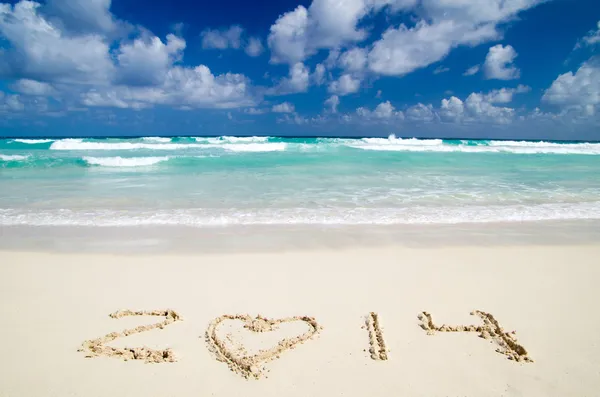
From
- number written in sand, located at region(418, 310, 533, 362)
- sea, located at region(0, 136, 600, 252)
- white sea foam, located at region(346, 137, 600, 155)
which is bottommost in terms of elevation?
white sea foam, located at region(346, 137, 600, 155)

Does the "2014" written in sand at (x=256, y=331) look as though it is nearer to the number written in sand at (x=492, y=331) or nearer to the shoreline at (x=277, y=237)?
the number written in sand at (x=492, y=331)

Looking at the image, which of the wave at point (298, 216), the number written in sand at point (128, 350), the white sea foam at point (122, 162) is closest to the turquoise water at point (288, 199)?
the wave at point (298, 216)

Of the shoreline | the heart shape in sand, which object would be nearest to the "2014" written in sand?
the heart shape in sand

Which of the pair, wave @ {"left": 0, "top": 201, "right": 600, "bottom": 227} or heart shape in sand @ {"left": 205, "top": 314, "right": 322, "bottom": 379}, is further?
wave @ {"left": 0, "top": 201, "right": 600, "bottom": 227}

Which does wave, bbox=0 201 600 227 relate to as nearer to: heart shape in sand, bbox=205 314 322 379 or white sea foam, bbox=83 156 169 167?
heart shape in sand, bbox=205 314 322 379

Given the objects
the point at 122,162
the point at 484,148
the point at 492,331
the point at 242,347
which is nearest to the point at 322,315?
the point at 242,347

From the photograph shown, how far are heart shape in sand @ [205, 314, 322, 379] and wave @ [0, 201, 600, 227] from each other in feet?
11.6

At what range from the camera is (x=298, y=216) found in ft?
24.0

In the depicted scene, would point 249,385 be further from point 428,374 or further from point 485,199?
point 485,199

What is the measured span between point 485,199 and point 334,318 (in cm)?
749

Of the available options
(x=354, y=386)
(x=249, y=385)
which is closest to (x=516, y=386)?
(x=354, y=386)

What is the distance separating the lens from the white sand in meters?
2.58

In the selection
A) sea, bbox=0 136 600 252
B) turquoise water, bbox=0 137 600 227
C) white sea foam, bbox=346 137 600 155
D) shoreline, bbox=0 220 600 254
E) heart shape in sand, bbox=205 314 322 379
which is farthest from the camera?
white sea foam, bbox=346 137 600 155

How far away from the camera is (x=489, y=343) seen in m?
3.04
